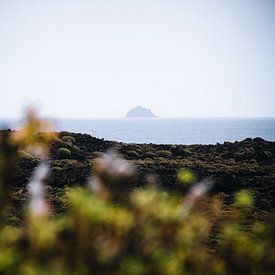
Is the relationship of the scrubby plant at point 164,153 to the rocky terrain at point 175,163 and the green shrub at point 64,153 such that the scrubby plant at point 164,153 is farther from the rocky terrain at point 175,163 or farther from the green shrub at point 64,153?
the green shrub at point 64,153

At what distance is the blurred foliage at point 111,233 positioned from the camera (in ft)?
6.65

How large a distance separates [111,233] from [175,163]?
25.5 m

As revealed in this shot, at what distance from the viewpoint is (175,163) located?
90.3 feet

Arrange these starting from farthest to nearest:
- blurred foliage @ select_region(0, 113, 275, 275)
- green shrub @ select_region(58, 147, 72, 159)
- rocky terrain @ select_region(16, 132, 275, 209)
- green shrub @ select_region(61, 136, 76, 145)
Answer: green shrub @ select_region(61, 136, 76, 145), green shrub @ select_region(58, 147, 72, 159), rocky terrain @ select_region(16, 132, 275, 209), blurred foliage @ select_region(0, 113, 275, 275)

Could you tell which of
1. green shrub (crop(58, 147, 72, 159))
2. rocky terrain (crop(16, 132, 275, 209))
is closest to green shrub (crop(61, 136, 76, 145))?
rocky terrain (crop(16, 132, 275, 209))

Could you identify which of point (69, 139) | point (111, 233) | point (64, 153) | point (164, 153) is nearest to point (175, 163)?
point (164, 153)

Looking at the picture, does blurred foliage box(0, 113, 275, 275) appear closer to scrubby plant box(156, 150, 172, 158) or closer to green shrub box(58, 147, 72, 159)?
green shrub box(58, 147, 72, 159)

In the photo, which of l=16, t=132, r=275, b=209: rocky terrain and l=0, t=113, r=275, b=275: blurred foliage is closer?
l=0, t=113, r=275, b=275: blurred foliage

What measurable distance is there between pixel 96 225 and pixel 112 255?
7.5 inches

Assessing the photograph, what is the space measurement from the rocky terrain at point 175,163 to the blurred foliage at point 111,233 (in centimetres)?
1422

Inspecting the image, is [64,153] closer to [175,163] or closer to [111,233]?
[175,163]

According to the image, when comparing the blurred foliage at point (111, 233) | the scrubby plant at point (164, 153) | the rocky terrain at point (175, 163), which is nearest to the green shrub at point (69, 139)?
the rocky terrain at point (175, 163)

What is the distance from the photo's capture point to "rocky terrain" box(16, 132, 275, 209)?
21969 millimetres

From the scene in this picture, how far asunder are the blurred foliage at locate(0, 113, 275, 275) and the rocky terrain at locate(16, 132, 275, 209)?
1422cm
